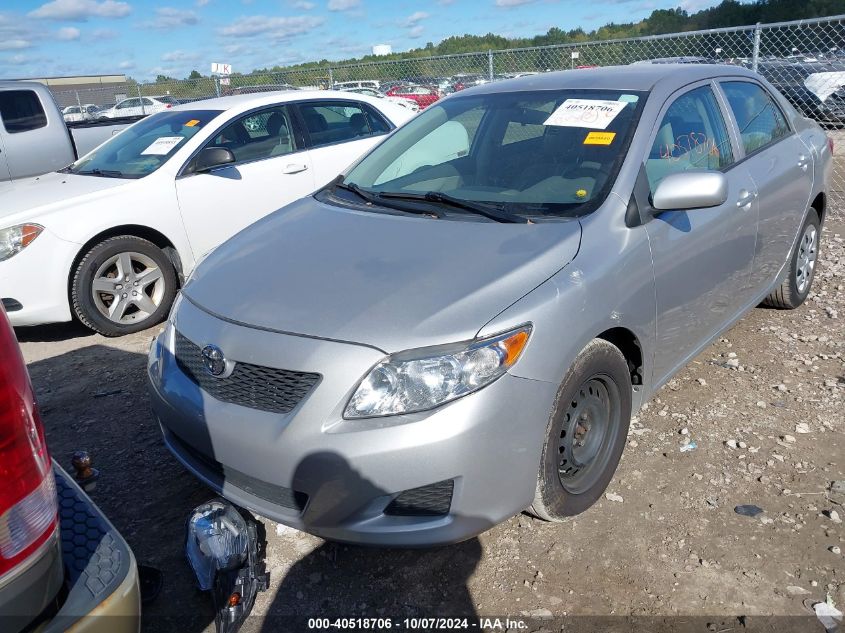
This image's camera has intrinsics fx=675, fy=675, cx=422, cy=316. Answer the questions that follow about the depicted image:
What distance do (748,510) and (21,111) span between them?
9013mm

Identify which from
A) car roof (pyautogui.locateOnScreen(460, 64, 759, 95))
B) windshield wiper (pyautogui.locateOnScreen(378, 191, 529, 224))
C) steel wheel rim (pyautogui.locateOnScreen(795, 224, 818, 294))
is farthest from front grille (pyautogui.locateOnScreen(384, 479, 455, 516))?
steel wheel rim (pyautogui.locateOnScreen(795, 224, 818, 294))

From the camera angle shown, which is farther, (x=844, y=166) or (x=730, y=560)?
(x=844, y=166)

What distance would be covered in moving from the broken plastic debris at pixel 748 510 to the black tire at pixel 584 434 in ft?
1.68

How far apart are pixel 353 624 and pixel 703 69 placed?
3335 millimetres

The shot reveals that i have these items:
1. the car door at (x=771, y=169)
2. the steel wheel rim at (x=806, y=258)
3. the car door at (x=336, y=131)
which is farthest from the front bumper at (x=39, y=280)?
the steel wheel rim at (x=806, y=258)

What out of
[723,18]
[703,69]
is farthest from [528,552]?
[723,18]

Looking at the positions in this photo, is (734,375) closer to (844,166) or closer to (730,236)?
(730,236)

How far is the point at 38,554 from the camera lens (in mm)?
1327

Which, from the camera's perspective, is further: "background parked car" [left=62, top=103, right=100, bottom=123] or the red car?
"background parked car" [left=62, top=103, right=100, bottom=123]

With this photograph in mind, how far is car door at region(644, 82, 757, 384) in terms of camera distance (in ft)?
9.67

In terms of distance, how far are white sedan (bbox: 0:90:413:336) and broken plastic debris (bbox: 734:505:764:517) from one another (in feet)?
11.9

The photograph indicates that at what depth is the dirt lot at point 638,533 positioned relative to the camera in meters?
2.38

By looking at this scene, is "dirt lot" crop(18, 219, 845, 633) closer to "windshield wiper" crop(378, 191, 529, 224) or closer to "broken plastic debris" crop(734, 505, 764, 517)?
"broken plastic debris" crop(734, 505, 764, 517)

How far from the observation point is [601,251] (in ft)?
8.54
